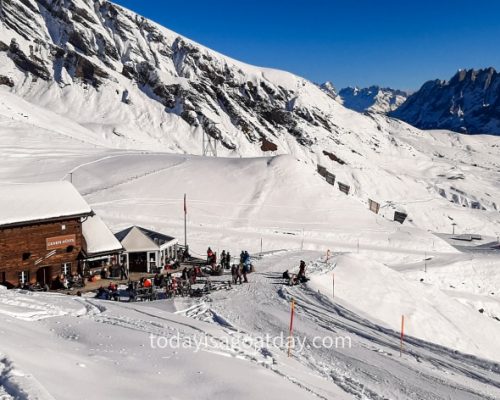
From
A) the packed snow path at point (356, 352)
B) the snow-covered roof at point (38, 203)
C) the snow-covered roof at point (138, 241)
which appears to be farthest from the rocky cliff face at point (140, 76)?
the packed snow path at point (356, 352)

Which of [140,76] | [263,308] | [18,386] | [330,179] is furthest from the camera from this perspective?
[140,76]

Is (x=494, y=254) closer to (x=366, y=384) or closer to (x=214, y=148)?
(x=366, y=384)

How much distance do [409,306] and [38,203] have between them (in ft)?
65.2

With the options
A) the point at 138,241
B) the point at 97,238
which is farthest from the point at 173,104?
the point at 97,238

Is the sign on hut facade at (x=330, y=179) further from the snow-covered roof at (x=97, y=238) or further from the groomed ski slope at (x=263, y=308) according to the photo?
the snow-covered roof at (x=97, y=238)

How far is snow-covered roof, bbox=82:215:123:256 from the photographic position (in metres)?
27.5

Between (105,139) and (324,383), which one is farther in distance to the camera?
(105,139)

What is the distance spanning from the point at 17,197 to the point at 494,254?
130ft

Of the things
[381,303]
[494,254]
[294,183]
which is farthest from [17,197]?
[494,254]

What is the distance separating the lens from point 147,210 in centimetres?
4741

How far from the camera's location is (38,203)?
26281 mm

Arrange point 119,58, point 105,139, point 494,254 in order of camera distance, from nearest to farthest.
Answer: point 494,254 → point 105,139 → point 119,58

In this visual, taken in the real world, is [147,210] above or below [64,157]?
below

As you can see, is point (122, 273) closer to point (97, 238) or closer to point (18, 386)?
point (97, 238)
